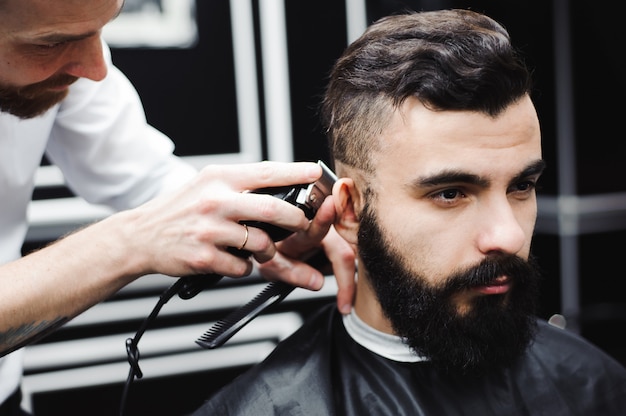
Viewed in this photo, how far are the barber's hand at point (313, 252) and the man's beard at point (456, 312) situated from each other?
105 mm

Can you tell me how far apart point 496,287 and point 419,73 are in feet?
1.60

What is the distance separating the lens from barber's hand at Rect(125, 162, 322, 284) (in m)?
1.39

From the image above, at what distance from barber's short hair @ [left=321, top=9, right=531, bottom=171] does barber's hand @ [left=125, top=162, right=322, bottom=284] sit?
23cm

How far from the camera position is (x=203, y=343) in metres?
1.55

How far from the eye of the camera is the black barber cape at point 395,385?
63.6 inches

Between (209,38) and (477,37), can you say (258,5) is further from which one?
(477,37)

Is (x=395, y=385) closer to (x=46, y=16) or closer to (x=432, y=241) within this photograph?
(x=432, y=241)

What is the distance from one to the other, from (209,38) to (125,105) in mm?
925

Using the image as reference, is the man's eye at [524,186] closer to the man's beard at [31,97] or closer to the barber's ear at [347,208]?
the barber's ear at [347,208]

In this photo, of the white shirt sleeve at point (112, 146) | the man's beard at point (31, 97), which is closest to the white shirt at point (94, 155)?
the white shirt sleeve at point (112, 146)

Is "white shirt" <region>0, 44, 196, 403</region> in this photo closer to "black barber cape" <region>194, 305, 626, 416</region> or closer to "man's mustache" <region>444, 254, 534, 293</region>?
"black barber cape" <region>194, 305, 626, 416</region>

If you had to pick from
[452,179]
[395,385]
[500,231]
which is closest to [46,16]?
[452,179]

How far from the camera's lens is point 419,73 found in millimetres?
1476

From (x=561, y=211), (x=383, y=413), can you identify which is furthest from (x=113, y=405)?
(x=561, y=211)
